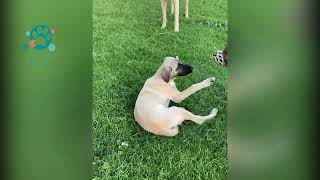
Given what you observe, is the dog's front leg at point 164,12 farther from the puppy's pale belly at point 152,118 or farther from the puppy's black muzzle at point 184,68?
the puppy's pale belly at point 152,118

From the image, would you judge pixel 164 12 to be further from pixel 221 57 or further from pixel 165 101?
pixel 165 101

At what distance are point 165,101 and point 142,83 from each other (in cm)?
23

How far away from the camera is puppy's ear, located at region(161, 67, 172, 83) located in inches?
137

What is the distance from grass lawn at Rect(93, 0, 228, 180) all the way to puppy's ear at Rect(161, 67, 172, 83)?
7 cm

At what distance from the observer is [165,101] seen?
3.50 m

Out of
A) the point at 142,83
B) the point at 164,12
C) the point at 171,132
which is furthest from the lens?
the point at 164,12

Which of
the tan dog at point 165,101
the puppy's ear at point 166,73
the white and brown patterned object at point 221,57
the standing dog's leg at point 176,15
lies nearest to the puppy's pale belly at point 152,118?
the tan dog at point 165,101

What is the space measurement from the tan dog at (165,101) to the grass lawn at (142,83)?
41 millimetres

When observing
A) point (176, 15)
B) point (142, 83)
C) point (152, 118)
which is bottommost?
point (152, 118)
